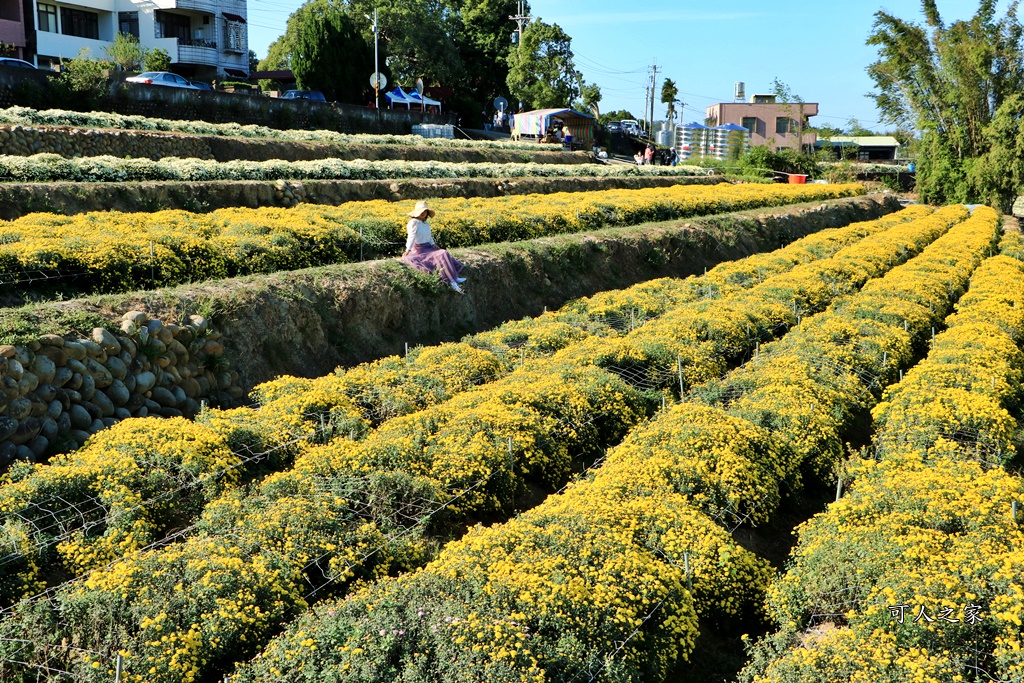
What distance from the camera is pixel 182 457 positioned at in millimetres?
7973

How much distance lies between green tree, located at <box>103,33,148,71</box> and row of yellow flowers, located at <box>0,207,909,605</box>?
3305 cm

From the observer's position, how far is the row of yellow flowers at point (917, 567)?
551 cm

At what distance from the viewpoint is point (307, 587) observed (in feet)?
21.4

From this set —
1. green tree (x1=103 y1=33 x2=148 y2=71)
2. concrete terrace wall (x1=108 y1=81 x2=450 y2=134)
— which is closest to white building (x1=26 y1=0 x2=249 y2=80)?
green tree (x1=103 y1=33 x2=148 y2=71)

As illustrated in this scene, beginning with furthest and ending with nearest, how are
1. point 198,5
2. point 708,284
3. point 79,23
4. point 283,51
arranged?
point 283,51 → point 198,5 → point 79,23 → point 708,284

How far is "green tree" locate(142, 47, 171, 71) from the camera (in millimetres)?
39719

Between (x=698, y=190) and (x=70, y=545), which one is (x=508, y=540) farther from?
(x=698, y=190)

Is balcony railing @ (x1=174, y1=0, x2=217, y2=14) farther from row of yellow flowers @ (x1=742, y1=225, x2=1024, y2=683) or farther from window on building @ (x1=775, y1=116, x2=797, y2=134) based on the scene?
window on building @ (x1=775, y1=116, x2=797, y2=134)

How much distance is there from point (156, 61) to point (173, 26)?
21.0ft

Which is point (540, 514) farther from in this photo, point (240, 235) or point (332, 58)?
point (332, 58)

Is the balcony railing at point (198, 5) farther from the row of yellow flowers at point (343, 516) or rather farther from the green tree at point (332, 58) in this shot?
the row of yellow flowers at point (343, 516)

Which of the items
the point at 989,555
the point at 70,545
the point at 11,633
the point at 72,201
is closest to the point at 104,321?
the point at 70,545

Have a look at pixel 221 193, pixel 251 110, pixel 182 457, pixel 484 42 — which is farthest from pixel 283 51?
pixel 182 457

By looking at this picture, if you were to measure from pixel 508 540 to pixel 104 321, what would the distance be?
5947mm
